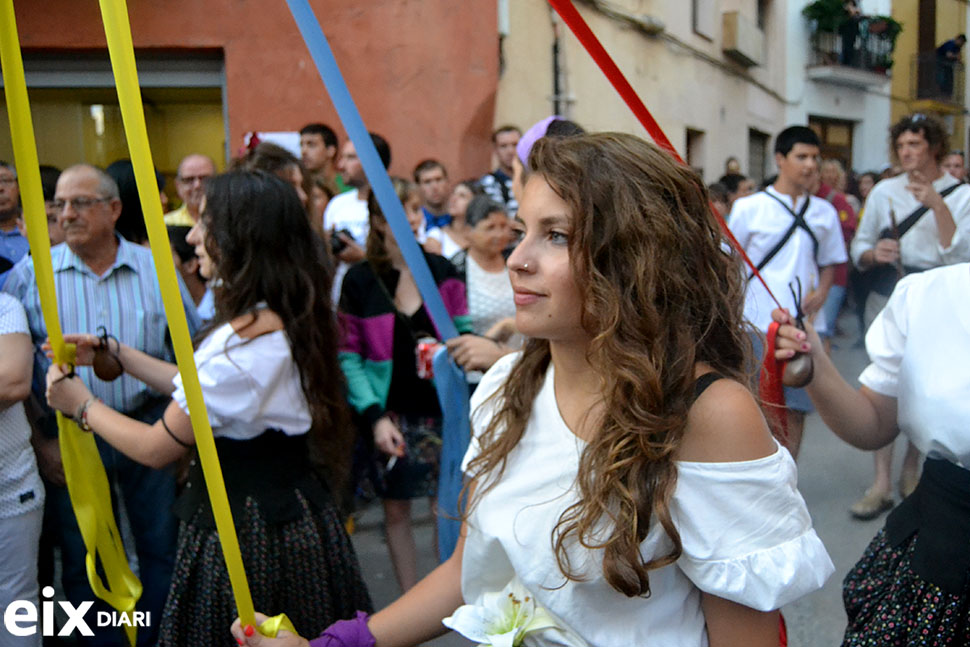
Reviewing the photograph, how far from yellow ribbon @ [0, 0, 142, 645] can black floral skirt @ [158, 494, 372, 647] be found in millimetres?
138

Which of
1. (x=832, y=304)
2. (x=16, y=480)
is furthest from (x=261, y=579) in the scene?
(x=832, y=304)

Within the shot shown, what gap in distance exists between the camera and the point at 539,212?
1.48m

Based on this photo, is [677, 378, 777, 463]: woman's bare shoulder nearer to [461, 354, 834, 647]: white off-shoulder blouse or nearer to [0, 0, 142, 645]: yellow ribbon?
[461, 354, 834, 647]: white off-shoulder blouse

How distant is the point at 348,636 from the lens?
5.22 feet

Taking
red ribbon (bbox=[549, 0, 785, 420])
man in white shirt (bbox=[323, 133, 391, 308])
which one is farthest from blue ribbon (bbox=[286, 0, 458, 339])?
man in white shirt (bbox=[323, 133, 391, 308])

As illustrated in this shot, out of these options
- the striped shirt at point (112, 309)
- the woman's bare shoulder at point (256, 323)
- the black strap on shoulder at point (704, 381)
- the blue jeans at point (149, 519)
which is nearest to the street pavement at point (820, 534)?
Answer: the blue jeans at point (149, 519)

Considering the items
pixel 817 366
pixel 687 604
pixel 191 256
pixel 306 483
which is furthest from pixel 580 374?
pixel 191 256

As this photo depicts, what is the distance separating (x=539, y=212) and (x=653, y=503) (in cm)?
49

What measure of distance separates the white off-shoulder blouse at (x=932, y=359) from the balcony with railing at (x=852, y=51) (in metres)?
10.8

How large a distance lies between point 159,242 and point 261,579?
1.32 m

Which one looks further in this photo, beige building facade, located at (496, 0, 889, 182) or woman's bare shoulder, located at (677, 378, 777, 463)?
beige building facade, located at (496, 0, 889, 182)

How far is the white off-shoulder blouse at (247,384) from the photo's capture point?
227 centimetres

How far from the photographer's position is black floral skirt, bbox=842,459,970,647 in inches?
65.5

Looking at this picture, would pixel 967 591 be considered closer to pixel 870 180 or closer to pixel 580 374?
pixel 580 374
